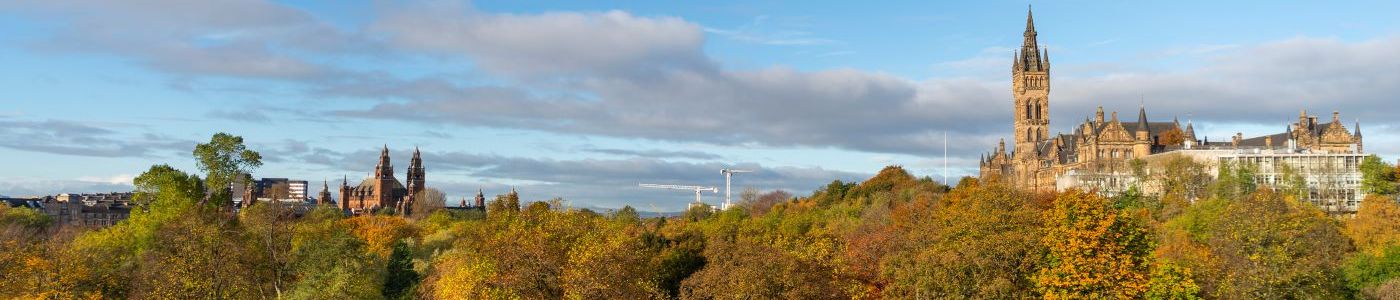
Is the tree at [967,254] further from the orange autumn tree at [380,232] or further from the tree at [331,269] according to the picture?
the orange autumn tree at [380,232]

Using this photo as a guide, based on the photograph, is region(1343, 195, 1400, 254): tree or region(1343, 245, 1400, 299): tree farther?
region(1343, 195, 1400, 254): tree

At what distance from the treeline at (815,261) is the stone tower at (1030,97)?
84.0 m

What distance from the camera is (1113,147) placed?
14575 centimetres

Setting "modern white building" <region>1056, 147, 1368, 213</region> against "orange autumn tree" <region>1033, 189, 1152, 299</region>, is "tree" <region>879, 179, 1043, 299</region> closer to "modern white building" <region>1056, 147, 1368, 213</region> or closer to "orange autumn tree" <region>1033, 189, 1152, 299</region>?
"orange autumn tree" <region>1033, 189, 1152, 299</region>

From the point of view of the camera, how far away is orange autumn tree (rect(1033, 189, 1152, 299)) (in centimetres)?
5581

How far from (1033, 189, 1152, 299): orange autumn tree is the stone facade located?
65.7 m

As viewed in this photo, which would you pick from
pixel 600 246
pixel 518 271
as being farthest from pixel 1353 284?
pixel 518 271

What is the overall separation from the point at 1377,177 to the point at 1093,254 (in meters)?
68.1

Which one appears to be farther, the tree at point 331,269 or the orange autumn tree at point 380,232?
the orange autumn tree at point 380,232

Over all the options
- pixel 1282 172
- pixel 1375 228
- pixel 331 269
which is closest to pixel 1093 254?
pixel 1375 228

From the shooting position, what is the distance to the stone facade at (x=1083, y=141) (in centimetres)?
13438

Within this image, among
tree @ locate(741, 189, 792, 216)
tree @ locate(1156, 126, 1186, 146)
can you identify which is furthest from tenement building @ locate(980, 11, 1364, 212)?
tree @ locate(741, 189, 792, 216)

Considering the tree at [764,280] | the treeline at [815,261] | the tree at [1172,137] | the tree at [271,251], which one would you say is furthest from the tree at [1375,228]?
the tree at [271,251]

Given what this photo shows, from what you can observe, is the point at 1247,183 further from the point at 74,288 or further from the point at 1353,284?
the point at 74,288
